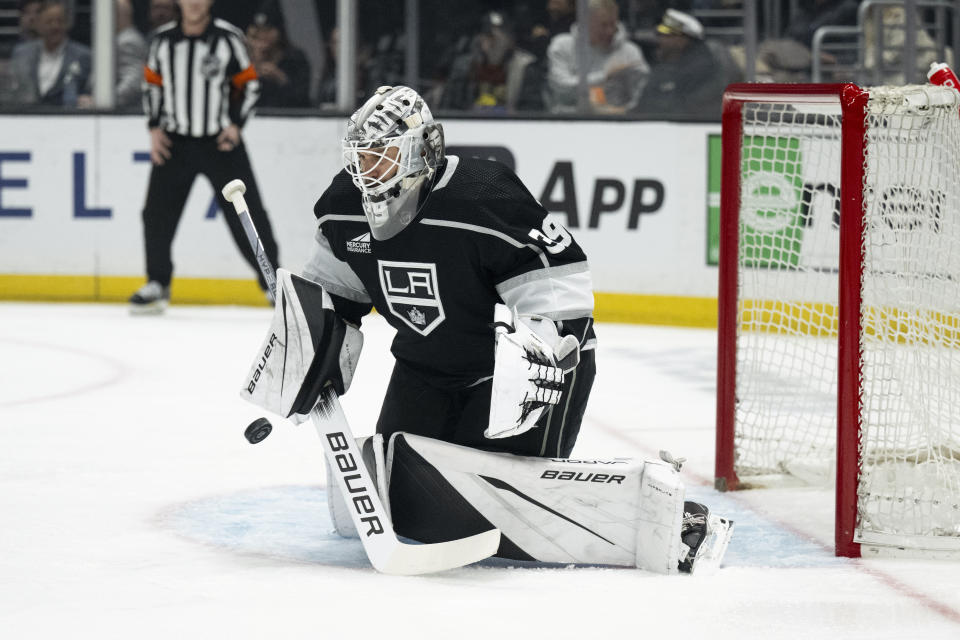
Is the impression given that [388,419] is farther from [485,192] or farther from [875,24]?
[875,24]

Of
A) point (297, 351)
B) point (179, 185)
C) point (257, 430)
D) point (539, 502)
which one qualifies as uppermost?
point (179, 185)

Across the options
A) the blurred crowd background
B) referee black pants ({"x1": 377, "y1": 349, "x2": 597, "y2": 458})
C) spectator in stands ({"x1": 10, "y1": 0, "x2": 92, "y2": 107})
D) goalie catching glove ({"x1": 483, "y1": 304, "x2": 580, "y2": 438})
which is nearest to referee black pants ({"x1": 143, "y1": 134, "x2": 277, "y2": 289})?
the blurred crowd background

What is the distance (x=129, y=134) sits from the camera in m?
6.88

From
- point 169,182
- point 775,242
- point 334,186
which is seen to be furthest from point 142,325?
point 334,186

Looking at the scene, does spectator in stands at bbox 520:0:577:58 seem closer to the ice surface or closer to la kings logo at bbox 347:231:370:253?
the ice surface

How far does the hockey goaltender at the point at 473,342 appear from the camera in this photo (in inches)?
99.6

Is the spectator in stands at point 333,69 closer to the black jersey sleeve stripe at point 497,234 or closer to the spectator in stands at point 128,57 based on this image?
the spectator in stands at point 128,57

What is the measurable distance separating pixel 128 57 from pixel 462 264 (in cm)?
493

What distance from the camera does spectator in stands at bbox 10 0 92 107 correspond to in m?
7.04

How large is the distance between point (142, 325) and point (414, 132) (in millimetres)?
3930

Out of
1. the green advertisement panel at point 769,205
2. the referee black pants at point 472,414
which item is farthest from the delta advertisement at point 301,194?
the referee black pants at point 472,414

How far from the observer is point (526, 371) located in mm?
2352

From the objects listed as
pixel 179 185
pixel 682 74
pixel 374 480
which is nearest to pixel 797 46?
pixel 682 74

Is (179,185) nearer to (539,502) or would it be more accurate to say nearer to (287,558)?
(287,558)
